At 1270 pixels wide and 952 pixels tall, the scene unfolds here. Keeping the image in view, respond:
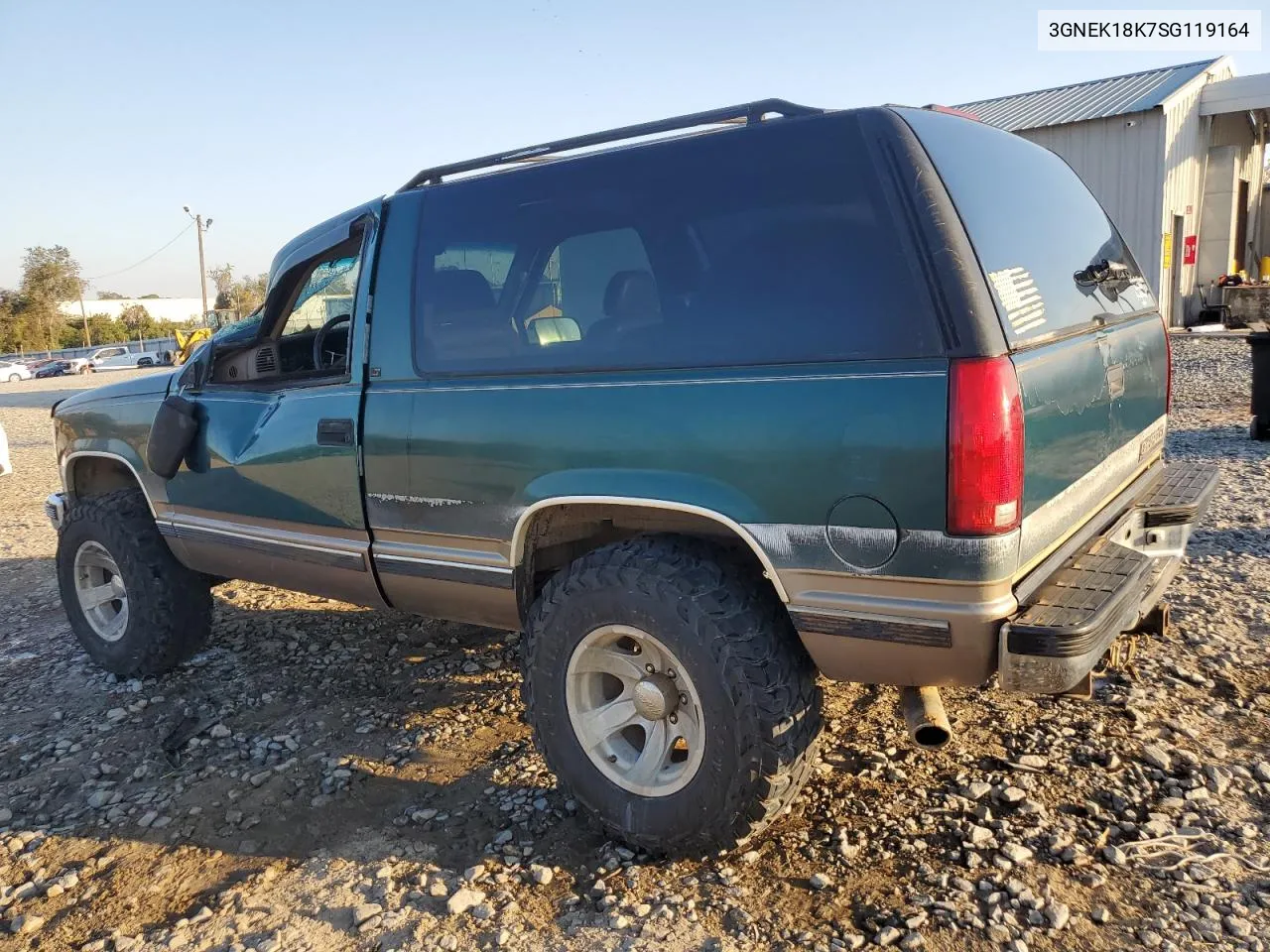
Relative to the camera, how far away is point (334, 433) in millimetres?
3539

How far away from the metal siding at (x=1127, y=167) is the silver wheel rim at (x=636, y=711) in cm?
1823

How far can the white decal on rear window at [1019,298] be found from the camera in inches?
98.0

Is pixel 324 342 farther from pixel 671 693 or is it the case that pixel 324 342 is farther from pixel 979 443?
pixel 979 443

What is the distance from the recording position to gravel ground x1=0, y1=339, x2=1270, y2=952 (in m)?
2.60

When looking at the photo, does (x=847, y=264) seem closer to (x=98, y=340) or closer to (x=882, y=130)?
(x=882, y=130)

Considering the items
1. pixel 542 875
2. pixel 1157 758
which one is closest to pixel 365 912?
pixel 542 875

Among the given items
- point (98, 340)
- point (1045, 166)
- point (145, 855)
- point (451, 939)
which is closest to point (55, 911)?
point (145, 855)

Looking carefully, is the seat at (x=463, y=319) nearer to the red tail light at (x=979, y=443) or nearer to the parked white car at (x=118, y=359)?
the red tail light at (x=979, y=443)

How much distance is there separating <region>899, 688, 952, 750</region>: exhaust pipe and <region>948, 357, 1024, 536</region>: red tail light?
0.59 meters

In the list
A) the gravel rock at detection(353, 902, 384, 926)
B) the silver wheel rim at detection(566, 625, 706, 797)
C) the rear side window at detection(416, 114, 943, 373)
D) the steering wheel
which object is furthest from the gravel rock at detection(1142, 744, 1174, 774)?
the steering wheel

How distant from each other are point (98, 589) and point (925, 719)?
4.12 metres

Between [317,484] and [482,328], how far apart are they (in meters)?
0.96

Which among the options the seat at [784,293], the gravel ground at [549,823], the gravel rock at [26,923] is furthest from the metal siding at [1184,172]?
the gravel rock at [26,923]

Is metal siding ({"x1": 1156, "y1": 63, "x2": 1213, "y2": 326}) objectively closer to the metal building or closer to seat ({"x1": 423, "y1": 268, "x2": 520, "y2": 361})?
the metal building
